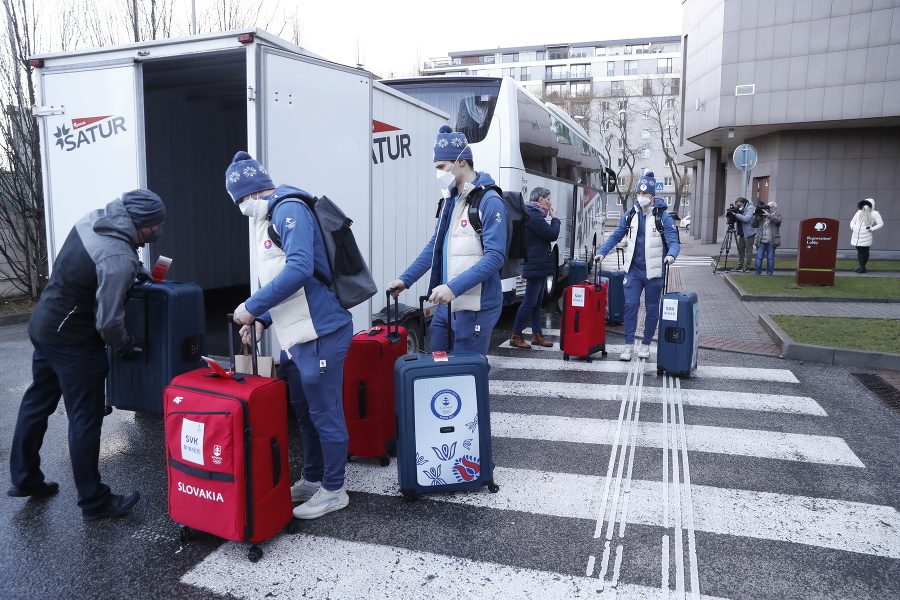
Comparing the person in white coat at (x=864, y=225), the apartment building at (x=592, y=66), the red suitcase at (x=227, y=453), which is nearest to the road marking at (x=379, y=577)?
the red suitcase at (x=227, y=453)

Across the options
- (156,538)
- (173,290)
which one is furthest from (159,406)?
(156,538)

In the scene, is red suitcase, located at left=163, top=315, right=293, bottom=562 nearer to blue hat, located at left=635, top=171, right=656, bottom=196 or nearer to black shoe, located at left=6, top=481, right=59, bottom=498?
black shoe, located at left=6, top=481, right=59, bottom=498

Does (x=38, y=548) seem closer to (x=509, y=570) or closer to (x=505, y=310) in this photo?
(x=509, y=570)

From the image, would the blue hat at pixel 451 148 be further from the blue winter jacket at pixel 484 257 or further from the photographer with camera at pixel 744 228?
the photographer with camera at pixel 744 228

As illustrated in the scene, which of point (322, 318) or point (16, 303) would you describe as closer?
point (322, 318)

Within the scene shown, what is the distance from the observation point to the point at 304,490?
4.04 meters

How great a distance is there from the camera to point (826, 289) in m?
13.2

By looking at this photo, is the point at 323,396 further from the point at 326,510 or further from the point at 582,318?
the point at 582,318

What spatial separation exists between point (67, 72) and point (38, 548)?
3.50 metres

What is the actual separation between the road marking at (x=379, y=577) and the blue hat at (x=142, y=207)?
74.5 inches

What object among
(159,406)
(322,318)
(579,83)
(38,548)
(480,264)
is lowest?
(38,548)

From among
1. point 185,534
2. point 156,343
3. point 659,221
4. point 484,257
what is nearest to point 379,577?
point 185,534

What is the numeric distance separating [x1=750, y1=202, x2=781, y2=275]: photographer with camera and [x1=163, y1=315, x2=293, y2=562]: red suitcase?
15.0 m

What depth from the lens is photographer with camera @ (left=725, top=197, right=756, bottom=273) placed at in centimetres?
1636
